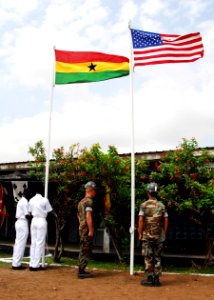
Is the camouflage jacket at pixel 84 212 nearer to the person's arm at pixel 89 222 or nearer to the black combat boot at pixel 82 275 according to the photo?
the person's arm at pixel 89 222

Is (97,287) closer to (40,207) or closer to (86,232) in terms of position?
(86,232)

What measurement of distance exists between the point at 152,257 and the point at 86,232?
1.45 meters

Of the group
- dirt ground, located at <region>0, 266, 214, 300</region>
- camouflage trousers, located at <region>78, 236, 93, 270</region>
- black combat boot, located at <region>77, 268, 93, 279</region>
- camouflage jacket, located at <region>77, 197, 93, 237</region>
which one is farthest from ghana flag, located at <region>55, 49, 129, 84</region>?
dirt ground, located at <region>0, 266, 214, 300</region>

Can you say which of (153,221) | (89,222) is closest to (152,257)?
(153,221)

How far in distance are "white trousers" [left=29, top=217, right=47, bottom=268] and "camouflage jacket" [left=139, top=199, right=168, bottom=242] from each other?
2.57m

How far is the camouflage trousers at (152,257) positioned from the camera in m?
6.46

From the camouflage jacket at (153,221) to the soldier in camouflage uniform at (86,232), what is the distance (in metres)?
1.09

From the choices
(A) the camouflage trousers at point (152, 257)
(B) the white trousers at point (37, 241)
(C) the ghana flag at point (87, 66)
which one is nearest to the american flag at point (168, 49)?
(C) the ghana flag at point (87, 66)

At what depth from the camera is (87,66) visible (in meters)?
8.77

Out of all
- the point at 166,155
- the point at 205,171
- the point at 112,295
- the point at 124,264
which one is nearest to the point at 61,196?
the point at 124,264

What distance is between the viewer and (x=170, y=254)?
10.5 metres

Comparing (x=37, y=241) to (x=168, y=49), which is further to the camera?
(x=168, y=49)

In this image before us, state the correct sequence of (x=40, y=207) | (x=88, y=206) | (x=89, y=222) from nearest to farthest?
(x=89, y=222) < (x=88, y=206) < (x=40, y=207)

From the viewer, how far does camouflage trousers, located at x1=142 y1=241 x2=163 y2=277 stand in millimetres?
6465
